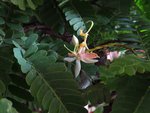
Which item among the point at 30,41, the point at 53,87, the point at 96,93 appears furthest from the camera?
the point at 96,93

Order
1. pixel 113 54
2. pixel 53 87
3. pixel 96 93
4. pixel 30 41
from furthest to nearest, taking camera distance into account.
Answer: pixel 113 54 → pixel 96 93 → pixel 30 41 → pixel 53 87

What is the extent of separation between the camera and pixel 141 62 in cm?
65

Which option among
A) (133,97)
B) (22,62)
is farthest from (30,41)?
(133,97)

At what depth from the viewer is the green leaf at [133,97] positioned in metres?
0.68

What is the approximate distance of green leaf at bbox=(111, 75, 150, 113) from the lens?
2.22 feet

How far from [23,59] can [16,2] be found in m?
0.19

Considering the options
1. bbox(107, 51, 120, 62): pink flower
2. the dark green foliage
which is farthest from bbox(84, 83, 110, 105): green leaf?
bbox(107, 51, 120, 62): pink flower

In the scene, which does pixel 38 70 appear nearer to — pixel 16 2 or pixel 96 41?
pixel 16 2

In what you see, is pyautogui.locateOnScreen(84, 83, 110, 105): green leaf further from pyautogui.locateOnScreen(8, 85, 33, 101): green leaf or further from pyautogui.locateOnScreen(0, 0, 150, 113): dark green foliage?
pyautogui.locateOnScreen(8, 85, 33, 101): green leaf

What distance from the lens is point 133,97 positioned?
70 centimetres

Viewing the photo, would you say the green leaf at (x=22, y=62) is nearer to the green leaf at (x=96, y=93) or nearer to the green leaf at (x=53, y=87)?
the green leaf at (x=53, y=87)

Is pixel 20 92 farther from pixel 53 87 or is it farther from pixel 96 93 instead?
pixel 96 93

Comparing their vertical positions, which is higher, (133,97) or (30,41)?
(30,41)

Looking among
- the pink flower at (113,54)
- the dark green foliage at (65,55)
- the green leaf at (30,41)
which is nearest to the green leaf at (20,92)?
the dark green foliage at (65,55)
